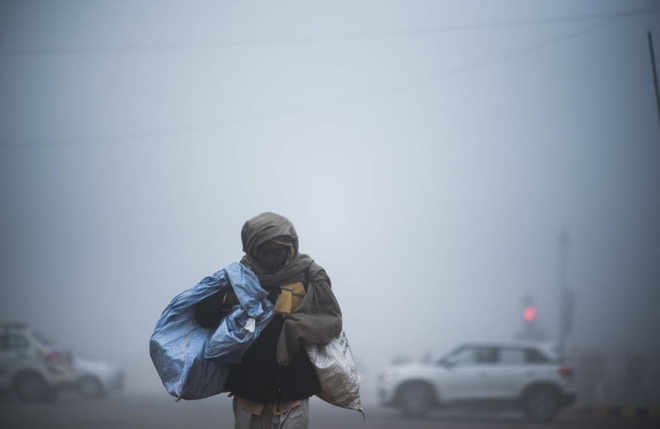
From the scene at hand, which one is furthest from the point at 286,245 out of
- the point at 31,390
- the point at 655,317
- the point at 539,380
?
the point at 655,317

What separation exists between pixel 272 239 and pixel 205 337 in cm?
57

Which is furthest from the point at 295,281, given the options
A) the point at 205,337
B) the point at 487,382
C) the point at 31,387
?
the point at 31,387

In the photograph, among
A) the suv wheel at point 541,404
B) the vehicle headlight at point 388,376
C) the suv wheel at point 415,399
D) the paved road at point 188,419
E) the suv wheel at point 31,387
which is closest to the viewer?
the paved road at point 188,419

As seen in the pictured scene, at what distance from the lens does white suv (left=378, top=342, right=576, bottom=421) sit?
16125 mm

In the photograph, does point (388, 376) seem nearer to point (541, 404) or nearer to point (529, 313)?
point (541, 404)

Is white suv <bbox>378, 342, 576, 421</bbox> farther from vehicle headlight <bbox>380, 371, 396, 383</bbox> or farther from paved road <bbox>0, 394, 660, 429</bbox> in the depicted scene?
paved road <bbox>0, 394, 660, 429</bbox>

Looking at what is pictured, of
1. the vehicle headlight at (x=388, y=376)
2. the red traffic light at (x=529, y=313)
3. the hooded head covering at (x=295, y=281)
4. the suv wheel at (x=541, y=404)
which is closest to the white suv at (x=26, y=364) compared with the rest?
the vehicle headlight at (x=388, y=376)

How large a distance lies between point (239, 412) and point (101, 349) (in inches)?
1685

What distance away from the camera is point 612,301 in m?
60.8

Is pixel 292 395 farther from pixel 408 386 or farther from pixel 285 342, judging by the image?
pixel 408 386

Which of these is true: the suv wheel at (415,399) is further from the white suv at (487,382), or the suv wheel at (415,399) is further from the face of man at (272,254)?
the face of man at (272,254)

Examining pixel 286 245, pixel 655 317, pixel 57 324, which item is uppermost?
pixel 655 317

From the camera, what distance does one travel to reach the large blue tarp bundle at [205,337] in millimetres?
3727

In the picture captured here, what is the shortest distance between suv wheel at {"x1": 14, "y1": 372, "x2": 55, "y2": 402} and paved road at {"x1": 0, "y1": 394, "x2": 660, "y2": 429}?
0.78 feet
